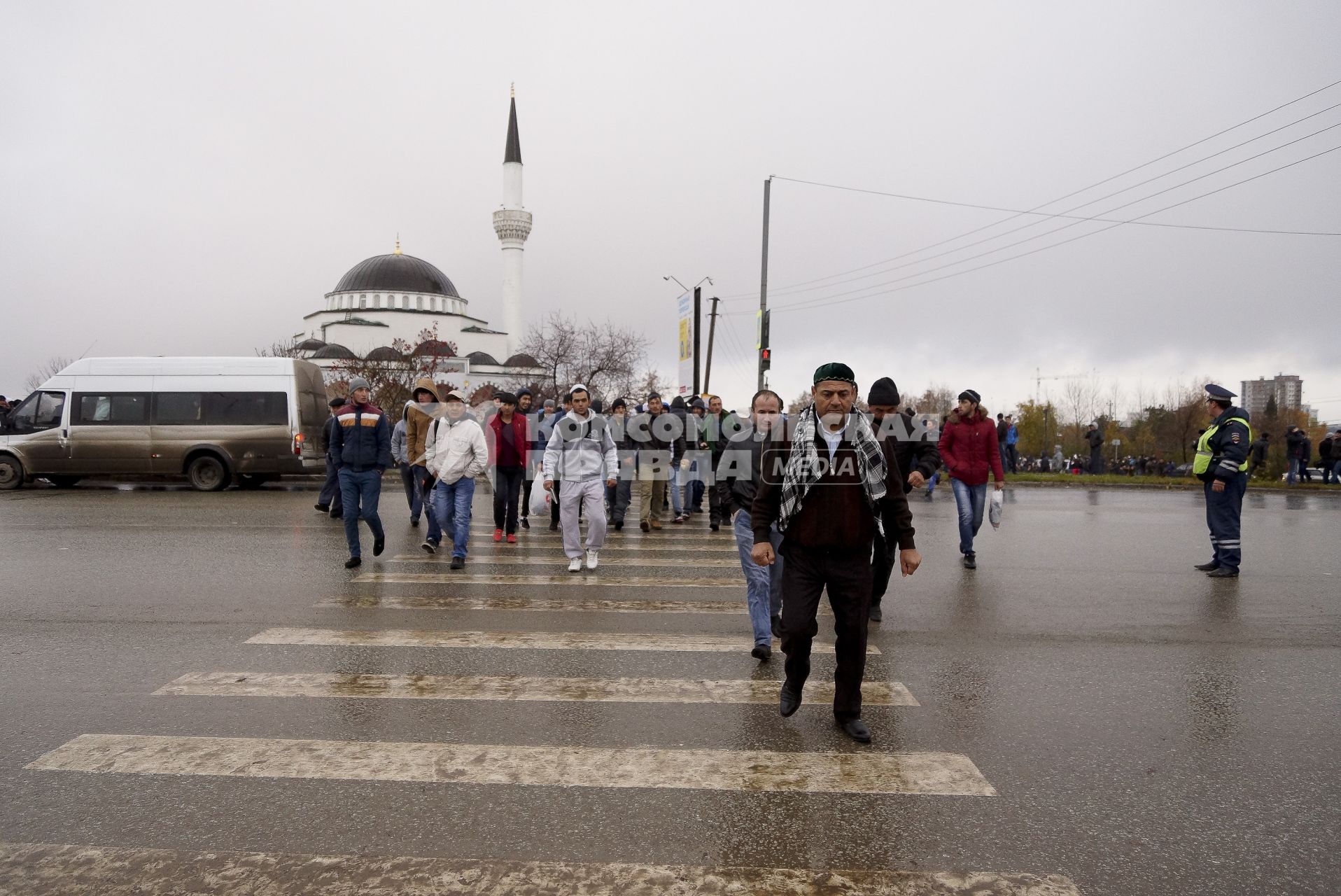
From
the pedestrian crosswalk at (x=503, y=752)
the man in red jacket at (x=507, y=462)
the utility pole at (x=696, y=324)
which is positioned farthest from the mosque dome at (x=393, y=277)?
the pedestrian crosswalk at (x=503, y=752)

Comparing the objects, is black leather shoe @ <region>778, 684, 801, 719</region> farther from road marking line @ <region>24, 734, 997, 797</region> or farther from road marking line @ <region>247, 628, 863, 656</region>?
road marking line @ <region>247, 628, 863, 656</region>

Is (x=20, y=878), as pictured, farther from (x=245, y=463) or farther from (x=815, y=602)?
(x=245, y=463)

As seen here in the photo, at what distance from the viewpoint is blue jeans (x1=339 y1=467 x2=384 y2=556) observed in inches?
346

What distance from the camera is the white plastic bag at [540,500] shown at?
1188cm

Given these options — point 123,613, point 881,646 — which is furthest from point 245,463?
point 881,646

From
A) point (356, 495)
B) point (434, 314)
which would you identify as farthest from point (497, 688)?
point (434, 314)

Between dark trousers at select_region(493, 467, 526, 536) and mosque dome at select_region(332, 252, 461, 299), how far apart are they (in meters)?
86.1

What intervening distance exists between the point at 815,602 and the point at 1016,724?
4.12ft

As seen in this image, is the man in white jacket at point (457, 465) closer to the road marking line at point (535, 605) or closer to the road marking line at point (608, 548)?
the road marking line at point (608, 548)

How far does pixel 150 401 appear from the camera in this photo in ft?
56.2

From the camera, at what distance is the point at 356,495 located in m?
8.88

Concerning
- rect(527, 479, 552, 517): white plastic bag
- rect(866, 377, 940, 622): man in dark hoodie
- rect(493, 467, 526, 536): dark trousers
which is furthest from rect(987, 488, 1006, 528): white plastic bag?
rect(493, 467, 526, 536): dark trousers

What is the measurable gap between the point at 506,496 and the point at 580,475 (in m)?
2.55

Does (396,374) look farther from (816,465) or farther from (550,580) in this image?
(816,465)
